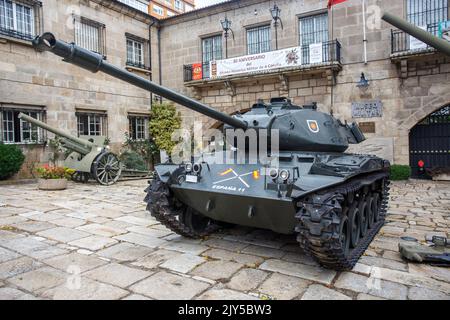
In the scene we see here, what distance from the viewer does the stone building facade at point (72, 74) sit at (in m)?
12.0

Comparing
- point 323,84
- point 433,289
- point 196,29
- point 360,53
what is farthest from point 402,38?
point 433,289

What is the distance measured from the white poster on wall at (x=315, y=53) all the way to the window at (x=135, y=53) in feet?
27.0

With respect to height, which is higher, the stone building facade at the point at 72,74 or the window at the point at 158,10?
the window at the point at 158,10

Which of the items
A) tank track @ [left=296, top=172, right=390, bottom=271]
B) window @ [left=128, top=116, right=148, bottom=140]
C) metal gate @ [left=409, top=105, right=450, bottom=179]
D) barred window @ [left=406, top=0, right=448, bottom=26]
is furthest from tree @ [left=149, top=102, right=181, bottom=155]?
tank track @ [left=296, top=172, right=390, bottom=271]

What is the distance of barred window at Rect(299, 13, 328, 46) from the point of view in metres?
13.9

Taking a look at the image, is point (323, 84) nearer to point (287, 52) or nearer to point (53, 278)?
point (287, 52)

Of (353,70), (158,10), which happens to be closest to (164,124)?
(353,70)

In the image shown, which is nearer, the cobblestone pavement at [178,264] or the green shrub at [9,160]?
the cobblestone pavement at [178,264]

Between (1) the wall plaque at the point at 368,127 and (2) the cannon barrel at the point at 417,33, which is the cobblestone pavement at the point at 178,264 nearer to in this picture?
(2) the cannon barrel at the point at 417,33

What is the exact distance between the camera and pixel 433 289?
3.58 m

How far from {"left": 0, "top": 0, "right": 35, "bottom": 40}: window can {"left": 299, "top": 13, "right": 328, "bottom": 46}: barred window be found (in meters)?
10.1

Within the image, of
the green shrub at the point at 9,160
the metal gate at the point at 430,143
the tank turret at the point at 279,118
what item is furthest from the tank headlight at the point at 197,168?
the metal gate at the point at 430,143

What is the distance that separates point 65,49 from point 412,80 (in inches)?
471
